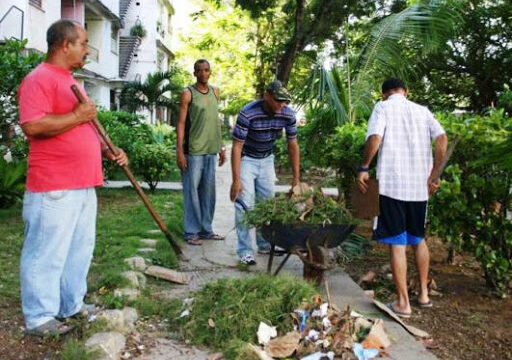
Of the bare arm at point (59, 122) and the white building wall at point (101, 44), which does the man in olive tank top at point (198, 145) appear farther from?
the white building wall at point (101, 44)

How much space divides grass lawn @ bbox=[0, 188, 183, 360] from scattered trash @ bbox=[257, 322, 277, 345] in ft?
3.22

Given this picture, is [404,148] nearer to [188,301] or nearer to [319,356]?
[319,356]

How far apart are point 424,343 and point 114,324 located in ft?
6.97

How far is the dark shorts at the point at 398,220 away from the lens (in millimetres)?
4551

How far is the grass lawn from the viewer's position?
11.5 feet

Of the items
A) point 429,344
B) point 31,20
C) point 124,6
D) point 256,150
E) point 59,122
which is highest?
point 124,6

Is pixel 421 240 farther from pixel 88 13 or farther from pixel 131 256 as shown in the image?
pixel 88 13

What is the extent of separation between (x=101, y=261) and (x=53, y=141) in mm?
2234

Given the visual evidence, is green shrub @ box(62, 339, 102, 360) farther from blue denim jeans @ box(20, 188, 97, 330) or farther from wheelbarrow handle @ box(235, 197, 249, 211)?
wheelbarrow handle @ box(235, 197, 249, 211)

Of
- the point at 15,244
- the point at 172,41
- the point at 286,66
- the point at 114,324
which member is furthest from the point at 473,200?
the point at 172,41

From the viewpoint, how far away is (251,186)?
226 inches

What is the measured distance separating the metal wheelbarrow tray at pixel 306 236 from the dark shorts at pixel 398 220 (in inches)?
11.3

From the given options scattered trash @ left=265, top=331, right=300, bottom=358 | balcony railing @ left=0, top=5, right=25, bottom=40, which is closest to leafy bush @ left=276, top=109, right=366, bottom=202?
scattered trash @ left=265, top=331, right=300, bottom=358

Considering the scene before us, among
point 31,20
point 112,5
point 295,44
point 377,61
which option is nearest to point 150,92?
point 31,20
